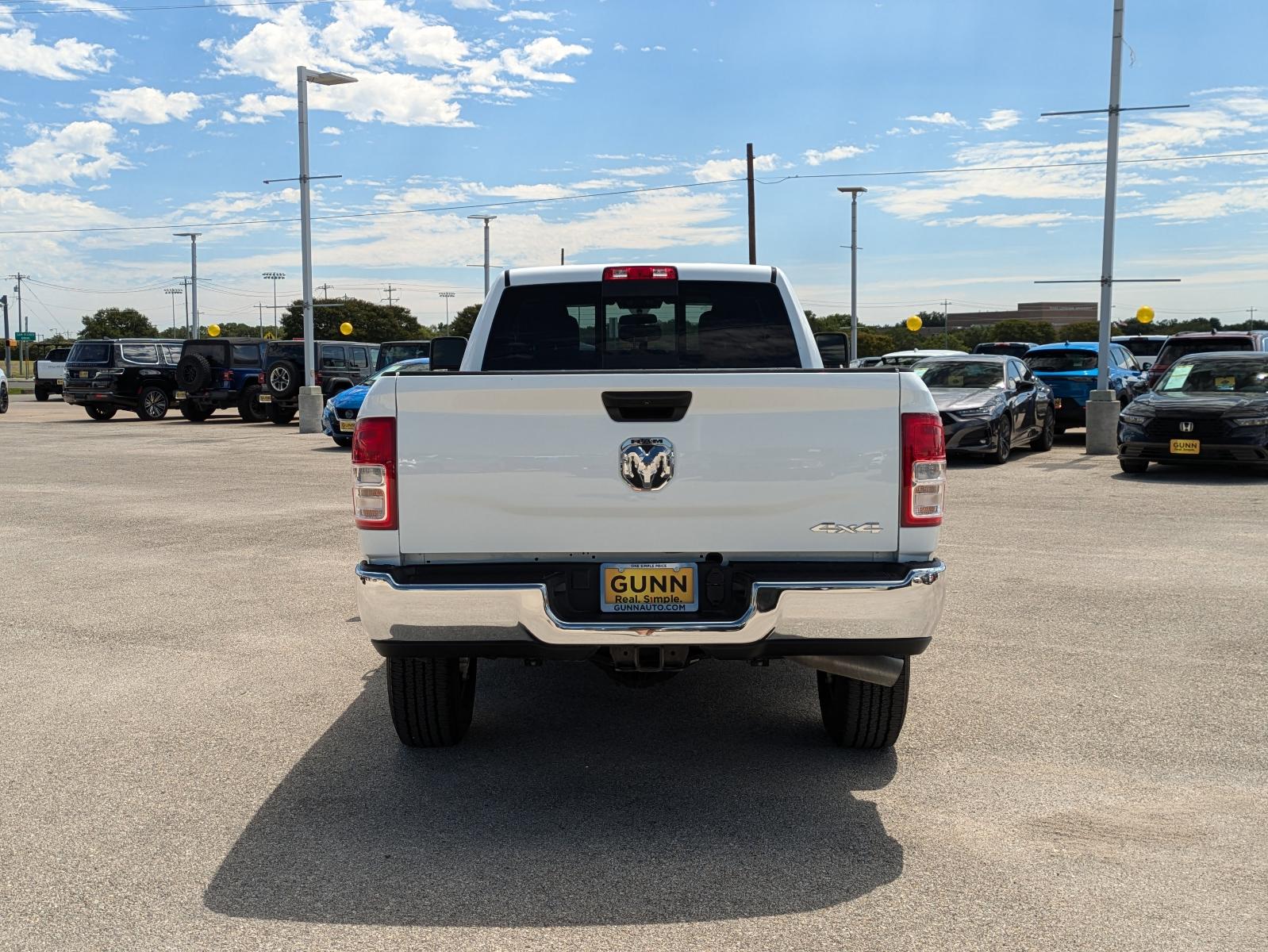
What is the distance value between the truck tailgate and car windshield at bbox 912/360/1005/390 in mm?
14594

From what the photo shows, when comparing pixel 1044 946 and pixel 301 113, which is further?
pixel 301 113

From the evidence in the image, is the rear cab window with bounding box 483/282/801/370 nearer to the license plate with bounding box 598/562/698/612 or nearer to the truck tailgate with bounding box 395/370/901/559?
the truck tailgate with bounding box 395/370/901/559

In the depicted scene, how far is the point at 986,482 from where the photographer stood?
49.6ft

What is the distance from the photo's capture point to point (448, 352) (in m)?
6.69

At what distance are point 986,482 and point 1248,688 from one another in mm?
9468

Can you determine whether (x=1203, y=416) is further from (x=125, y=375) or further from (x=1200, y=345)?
(x=125, y=375)

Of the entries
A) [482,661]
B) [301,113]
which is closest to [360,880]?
[482,661]

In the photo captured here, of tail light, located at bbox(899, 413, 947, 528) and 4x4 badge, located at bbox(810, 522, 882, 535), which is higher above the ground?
tail light, located at bbox(899, 413, 947, 528)

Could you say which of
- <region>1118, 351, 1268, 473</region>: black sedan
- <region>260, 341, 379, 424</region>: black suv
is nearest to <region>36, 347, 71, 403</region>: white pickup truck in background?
<region>260, 341, 379, 424</region>: black suv

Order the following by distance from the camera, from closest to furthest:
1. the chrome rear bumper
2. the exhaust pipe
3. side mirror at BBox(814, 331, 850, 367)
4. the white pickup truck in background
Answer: the chrome rear bumper < the exhaust pipe < side mirror at BBox(814, 331, 850, 367) < the white pickup truck in background

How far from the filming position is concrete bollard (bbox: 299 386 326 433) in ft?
83.9

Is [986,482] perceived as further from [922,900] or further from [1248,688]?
[922,900]

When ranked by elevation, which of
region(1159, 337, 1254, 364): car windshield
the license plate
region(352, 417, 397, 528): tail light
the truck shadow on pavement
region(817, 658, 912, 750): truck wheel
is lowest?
the truck shadow on pavement

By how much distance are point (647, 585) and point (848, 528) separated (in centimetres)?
69
